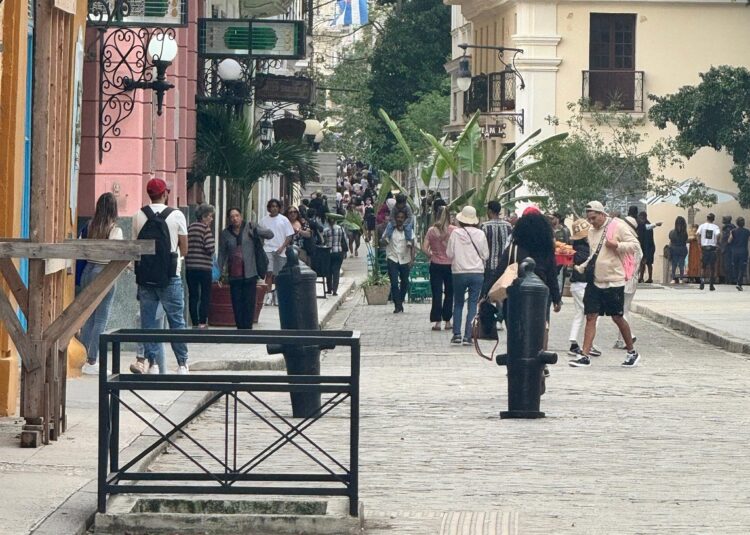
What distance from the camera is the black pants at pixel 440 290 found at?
24.2 m

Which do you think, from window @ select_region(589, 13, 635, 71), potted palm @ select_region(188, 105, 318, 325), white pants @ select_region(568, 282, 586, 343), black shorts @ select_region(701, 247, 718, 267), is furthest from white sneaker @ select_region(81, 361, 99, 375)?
window @ select_region(589, 13, 635, 71)

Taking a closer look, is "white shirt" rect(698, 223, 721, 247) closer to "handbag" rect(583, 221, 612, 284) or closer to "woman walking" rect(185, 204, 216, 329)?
"woman walking" rect(185, 204, 216, 329)

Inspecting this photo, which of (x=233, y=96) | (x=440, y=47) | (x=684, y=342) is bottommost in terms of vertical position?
(x=684, y=342)

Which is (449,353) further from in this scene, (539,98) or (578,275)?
(539,98)

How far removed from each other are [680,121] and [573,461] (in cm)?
2900

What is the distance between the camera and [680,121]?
39406mm

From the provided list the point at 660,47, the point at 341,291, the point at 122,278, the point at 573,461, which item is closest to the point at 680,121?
the point at 660,47

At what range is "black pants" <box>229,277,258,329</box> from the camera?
21.5 m

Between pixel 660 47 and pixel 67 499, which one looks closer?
pixel 67 499

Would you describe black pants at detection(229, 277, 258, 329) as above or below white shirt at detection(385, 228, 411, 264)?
below

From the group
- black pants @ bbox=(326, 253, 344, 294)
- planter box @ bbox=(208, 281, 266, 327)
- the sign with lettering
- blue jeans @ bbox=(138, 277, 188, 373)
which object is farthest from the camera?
black pants @ bbox=(326, 253, 344, 294)

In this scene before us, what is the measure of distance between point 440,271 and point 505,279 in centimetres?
771

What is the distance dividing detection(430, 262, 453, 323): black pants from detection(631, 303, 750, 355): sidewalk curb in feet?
11.3

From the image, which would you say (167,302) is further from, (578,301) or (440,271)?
(440,271)
